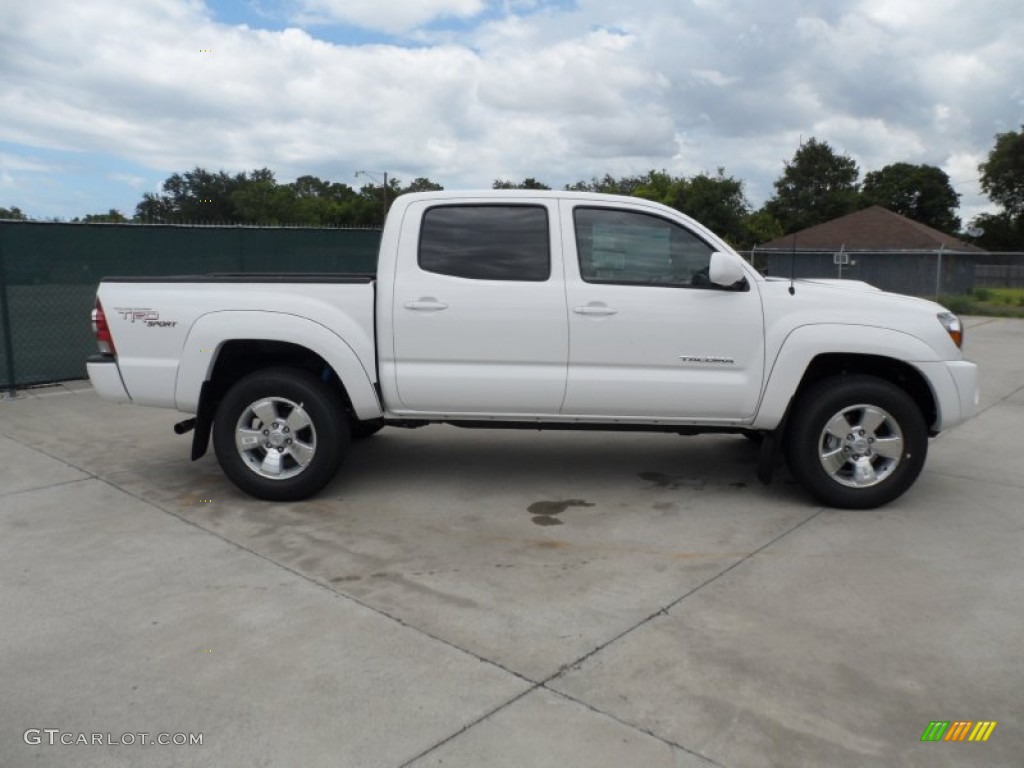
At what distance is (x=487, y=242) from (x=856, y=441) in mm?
2626

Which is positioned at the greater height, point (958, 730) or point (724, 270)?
point (724, 270)

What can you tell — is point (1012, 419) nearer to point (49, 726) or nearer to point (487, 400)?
point (487, 400)

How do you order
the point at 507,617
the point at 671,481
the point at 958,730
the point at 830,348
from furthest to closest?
the point at 671,481 → the point at 830,348 → the point at 507,617 → the point at 958,730

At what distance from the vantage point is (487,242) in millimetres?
5531

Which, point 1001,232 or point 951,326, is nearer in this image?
point 951,326

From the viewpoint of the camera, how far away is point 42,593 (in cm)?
422

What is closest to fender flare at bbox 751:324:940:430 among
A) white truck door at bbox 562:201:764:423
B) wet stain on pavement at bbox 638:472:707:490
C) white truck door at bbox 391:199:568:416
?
white truck door at bbox 562:201:764:423

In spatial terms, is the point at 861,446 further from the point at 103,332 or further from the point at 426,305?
the point at 103,332

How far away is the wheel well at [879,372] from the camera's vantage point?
5520mm

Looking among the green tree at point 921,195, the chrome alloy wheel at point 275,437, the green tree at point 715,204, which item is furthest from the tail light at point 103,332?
the green tree at point 921,195

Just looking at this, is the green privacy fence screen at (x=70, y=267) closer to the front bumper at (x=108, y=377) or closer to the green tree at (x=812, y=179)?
the front bumper at (x=108, y=377)

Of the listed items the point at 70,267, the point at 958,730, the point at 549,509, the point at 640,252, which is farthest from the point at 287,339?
the point at 70,267

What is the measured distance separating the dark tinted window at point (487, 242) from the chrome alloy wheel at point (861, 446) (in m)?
2.04

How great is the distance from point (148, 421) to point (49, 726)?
538 cm
